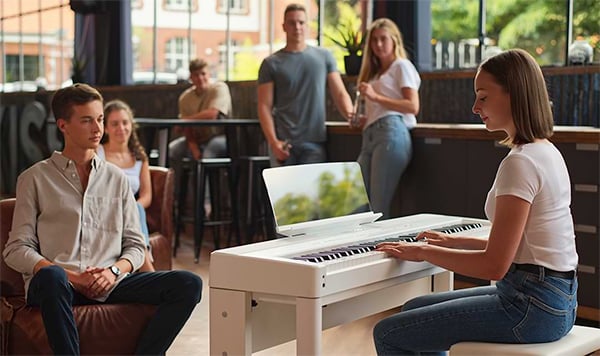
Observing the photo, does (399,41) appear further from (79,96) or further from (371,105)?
(79,96)

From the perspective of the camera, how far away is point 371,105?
18.4 feet

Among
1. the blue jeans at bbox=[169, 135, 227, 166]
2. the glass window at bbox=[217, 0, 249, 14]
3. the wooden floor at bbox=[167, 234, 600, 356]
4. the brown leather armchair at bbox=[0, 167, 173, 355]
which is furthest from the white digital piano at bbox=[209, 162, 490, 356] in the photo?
the glass window at bbox=[217, 0, 249, 14]

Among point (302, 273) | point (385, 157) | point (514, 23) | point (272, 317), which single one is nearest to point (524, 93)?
point (302, 273)

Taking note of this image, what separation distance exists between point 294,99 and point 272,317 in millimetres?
2779

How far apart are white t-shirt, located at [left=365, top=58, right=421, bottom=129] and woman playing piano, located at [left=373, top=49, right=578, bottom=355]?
2.65 metres

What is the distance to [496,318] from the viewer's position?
2.77 metres

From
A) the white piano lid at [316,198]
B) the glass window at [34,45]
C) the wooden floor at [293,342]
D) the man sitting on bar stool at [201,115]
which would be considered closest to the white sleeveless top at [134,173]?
the wooden floor at [293,342]

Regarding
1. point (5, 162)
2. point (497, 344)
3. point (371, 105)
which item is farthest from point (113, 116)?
point (5, 162)

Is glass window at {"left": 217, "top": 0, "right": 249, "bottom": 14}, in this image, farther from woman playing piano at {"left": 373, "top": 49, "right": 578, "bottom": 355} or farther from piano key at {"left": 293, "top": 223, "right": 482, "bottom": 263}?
woman playing piano at {"left": 373, "top": 49, "right": 578, "bottom": 355}

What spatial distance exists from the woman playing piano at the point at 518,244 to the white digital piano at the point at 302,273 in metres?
0.24

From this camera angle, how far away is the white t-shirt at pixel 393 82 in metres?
5.47

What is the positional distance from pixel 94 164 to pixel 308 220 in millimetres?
853

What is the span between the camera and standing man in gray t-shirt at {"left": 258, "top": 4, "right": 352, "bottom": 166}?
5.89m

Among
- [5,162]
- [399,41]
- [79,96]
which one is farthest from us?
[5,162]
